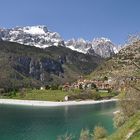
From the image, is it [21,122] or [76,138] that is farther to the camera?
[21,122]

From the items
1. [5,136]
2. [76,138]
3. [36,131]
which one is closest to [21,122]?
[36,131]

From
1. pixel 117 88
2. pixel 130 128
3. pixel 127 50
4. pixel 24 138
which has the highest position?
pixel 127 50

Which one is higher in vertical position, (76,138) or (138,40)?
(138,40)

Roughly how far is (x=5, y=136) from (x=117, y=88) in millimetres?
93324

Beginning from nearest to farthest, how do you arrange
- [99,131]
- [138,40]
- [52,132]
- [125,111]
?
[138,40] → [99,131] → [125,111] → [52,132]

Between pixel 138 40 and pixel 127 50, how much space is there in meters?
0.93

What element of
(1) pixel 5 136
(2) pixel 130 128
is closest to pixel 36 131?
(1) pixel 5 136

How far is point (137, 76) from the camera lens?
23094 millimetres

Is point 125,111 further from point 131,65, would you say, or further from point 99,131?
point 131,65

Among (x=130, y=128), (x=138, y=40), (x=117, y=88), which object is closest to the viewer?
(x=138, y=40)

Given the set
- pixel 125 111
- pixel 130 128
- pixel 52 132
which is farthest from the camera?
pixel 52 132

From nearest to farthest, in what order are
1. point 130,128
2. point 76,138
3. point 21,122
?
point 130,128
point 76,138
point 21,122

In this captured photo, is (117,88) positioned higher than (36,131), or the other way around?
(117,88)

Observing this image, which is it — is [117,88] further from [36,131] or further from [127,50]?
[36,131]
